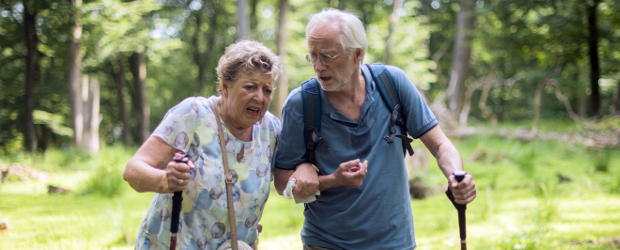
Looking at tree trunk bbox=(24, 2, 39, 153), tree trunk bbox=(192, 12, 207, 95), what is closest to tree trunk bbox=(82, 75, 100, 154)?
tree trunk bbox=(24, 2, 39, 153)

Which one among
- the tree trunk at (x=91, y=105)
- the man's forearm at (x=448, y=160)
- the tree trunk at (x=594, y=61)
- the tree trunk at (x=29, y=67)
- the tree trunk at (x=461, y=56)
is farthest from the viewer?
the tree trunk at (x=91, y=105)

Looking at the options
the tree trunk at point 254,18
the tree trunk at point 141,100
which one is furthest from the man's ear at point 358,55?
the tree trunk at point 254,18

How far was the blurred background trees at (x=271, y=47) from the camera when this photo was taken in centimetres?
968

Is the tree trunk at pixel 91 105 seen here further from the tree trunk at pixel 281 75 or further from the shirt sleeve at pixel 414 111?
the shirt sleeve at pixel 414 111

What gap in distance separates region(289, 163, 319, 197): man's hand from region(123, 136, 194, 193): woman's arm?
0.49 meters

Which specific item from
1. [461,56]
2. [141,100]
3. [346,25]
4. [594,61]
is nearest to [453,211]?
[346,25]

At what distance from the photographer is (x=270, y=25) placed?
79.9 ft

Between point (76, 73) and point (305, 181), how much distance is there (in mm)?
13149

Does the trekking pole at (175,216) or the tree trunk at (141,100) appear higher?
the tree trunk at (141,100)

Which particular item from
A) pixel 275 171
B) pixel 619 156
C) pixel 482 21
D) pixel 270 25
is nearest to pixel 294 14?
pixel 270 25

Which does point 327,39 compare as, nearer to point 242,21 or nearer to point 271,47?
point 242,21

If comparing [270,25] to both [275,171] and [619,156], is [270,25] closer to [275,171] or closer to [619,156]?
[619,156]

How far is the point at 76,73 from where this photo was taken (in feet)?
42.7

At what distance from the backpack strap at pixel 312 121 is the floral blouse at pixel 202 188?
286 millimetres
